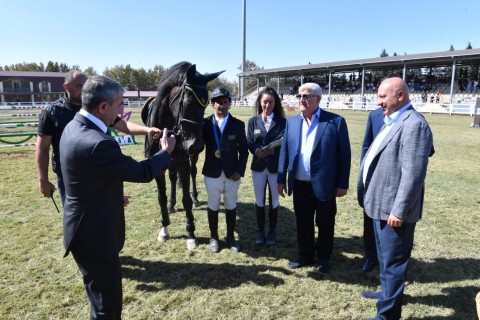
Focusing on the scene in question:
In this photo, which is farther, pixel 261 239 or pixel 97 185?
pixel 261 239

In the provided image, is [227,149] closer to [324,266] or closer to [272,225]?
[272,225]

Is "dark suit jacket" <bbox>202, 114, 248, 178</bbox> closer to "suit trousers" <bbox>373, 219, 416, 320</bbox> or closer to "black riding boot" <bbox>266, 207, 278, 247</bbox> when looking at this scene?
"black riding boot" <bbox>266, 207, 278, 247</bbox>

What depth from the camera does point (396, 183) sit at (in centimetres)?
249

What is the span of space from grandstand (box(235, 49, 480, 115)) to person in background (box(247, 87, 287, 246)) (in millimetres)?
23659

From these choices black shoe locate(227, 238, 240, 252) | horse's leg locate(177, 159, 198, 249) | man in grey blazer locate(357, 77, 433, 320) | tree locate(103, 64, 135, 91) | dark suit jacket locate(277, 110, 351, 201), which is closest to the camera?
man in grey blazer locate(357, 77, 433, 320)

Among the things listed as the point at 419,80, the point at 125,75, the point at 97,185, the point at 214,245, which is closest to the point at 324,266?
the point at 214,245

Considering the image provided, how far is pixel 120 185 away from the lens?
2178 mm

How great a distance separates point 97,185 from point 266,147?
233cm

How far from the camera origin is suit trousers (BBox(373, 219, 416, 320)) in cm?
253

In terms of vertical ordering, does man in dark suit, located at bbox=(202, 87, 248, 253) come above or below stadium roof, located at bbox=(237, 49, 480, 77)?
below

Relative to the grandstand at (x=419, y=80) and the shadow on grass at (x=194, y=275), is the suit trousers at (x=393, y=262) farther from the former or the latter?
the grandstand at (x=419, y=80)

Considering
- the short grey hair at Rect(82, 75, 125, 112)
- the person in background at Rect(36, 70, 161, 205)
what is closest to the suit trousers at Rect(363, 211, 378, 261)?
the person in background at Rect(36, 70, 161, 205)

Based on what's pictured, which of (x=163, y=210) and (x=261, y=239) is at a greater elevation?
(x=163, y=210)

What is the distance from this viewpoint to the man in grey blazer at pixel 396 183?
2.34 metres
